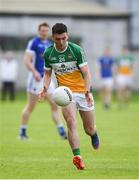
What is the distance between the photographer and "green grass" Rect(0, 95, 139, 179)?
1313 centimetres

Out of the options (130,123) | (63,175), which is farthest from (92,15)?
(63,175)

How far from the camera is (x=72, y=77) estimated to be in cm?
1425

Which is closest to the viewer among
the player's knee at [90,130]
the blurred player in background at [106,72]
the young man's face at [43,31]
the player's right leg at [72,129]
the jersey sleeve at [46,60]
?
the player's right leg at [72,129]

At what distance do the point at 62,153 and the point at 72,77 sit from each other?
2.68m

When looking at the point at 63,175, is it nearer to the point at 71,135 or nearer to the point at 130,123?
the point at 71,135

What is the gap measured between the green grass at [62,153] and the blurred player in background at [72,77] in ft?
2.10

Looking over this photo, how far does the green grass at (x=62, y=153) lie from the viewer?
43.1ft

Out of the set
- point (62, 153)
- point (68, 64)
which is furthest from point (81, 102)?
point (62, 153)

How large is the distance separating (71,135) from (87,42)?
4413 cm

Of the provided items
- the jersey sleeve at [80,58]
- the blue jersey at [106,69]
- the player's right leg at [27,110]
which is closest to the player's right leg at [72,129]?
the jersey sleeve at [80,58]

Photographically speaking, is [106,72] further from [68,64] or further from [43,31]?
[68,64]

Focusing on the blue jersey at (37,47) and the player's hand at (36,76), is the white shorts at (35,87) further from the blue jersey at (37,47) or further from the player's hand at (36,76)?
the blue jersey at (37,47)

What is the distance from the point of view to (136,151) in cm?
1691

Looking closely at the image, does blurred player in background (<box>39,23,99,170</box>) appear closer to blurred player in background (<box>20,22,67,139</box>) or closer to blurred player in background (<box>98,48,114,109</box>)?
blurred player in background (<box>20,22,67,139</box>)
